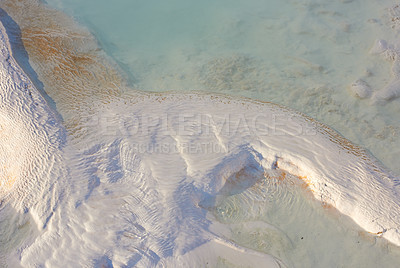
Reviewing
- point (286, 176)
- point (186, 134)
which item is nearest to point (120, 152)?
point (186, 134)

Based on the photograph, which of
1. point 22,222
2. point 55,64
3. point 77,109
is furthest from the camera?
point 55,64

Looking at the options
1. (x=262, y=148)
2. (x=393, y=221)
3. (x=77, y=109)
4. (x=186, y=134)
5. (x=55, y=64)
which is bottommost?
(x=393, y=221)

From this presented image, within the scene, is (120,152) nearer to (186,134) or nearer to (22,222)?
(186,134)

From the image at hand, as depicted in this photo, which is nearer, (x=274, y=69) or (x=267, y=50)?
(x=274, y=69)

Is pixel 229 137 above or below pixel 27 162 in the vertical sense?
below

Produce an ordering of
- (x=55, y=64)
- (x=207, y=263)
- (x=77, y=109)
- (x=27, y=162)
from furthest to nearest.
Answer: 1. (x=55, y=64)
2. (x=77, y=109)
3. (x=27, y=162)
4. (x=207, y=263)

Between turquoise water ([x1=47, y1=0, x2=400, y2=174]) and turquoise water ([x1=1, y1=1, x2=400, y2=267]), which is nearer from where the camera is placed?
turquoise water ([x1=1, y1=1, x2=400, y2=267])

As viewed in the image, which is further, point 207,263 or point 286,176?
point 286,176

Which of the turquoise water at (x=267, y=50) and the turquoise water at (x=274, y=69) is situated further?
the turquoise water at (x=267, y=50)
